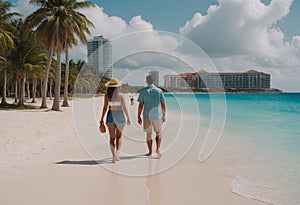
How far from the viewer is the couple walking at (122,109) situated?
6.14 metres

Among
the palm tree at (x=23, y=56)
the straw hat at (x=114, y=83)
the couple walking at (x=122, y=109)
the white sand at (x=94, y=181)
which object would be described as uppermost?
the palm tree at (x=23, y=56)

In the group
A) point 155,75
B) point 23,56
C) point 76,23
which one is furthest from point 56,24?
point 155,75

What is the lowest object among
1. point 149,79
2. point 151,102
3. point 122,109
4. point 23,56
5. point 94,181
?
point 94,181

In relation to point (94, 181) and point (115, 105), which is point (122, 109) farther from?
point (94, 181)

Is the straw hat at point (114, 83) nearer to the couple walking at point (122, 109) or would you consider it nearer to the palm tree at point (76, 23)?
the couple walking at point (122, 109)

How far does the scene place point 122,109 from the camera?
6.18 metres

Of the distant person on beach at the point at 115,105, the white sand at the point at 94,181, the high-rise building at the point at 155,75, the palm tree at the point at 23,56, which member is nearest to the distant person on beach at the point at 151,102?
the high-rise building at the point at 155,75

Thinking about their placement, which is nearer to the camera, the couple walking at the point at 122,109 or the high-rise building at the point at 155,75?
the couple walking at the point at 122,109

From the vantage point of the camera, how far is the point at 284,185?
220 inches

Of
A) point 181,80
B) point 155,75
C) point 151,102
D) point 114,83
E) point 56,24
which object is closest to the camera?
point 114,83

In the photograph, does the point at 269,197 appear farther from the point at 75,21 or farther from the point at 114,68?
the point at 75,21

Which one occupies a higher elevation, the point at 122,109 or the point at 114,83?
the point at 114,83

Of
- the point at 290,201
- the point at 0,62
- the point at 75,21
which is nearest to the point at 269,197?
the point at 290,201

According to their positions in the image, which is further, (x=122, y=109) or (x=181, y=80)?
(x=181, y=80)
